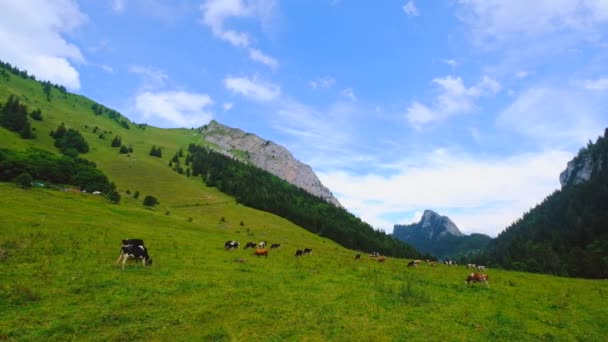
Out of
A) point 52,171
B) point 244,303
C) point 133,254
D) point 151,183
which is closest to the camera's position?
point 244,303

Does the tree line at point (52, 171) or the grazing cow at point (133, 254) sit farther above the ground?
the tree line at point (52, 171)

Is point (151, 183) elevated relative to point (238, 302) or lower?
elevated

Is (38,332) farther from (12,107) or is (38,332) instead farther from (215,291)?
(12,107)

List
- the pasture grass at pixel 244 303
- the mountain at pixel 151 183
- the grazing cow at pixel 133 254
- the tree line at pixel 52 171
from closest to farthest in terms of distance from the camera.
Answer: the pasture grass at pixel 244 303 < the grazing cow at pixel 133 254 < the tree line at pixel 52 171 < the mountain at pixel 151 183

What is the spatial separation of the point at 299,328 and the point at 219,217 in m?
97.5

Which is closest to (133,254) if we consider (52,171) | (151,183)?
(52,171)

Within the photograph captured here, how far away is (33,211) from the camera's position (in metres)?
44.7

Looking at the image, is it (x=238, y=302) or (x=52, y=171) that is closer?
(x=238, y=302)

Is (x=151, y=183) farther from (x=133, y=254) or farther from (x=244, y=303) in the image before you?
(x=244, y=303)

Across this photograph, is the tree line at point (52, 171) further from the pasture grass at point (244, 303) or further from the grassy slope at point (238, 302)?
the pasture grass at point (244, 303)

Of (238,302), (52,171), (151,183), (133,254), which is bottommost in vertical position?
(238,302)

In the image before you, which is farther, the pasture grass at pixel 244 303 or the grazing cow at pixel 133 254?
the grazing cow at pixel 133 254

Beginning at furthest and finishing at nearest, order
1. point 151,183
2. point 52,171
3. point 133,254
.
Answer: point 151,183 → point 52,171 → point 133,254

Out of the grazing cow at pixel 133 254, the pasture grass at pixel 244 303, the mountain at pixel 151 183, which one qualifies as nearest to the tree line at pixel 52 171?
the mountain at pixel 151 183
